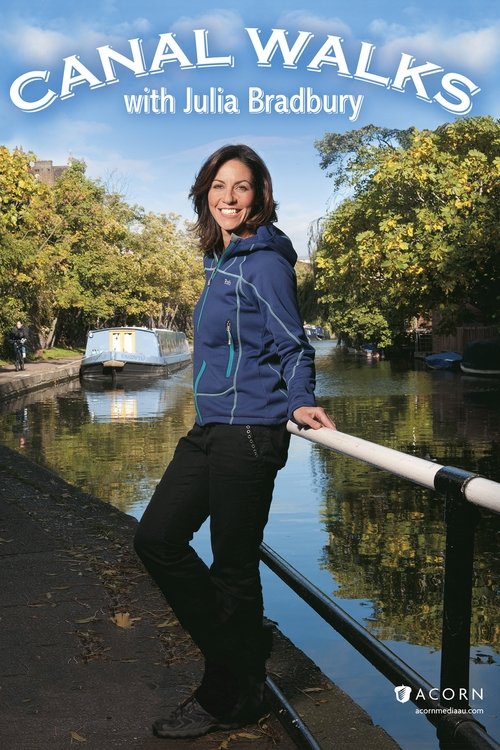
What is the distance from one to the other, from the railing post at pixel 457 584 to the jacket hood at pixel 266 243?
3.40 feet

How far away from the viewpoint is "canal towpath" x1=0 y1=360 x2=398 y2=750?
339cm

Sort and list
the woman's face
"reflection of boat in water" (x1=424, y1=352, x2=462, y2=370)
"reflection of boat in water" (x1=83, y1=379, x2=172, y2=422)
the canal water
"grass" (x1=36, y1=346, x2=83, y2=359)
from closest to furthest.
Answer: the woman's face, the canal water, "reflection of boat in water" (x1=83, y1=379, x2=172, y2=422), "reflection of boat in water" (x1=424, y1=352, x2=462, y2=370), "grass" (x1=36, y1=346, x2=83, y2=359)

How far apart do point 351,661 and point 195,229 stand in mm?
2796

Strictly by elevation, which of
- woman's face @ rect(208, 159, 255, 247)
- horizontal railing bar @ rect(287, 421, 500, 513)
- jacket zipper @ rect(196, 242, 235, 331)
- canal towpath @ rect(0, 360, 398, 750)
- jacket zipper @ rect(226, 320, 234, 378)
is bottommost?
canal towpath @ rect(0, 360, 398, 750)

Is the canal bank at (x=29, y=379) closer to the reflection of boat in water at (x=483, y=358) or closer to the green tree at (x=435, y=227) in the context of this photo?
the green tree at (x=435, y=227)

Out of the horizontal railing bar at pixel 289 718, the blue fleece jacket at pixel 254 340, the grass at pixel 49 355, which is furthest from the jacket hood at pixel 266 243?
the grass at pixel 49 355

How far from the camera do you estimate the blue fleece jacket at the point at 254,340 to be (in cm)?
329

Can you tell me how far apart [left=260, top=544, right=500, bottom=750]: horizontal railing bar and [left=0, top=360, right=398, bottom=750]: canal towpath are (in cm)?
27

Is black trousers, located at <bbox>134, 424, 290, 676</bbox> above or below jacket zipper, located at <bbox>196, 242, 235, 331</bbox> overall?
below

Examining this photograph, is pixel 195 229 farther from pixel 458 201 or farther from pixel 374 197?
pixel 374 197

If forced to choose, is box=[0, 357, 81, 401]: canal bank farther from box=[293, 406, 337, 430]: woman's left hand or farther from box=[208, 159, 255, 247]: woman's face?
box=[293, 406, 337, 430]: woman's left hand

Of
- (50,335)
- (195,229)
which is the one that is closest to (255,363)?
(195,229)

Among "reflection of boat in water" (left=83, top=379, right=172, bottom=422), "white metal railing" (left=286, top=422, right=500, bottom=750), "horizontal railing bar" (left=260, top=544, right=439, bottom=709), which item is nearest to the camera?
"white metal railing" (left=286, top=422, right=500, bottom=750)

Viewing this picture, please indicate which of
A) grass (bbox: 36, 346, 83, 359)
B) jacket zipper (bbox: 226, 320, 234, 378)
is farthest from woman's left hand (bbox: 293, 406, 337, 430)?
grass (bbox: 36, 346, 83, 359)
